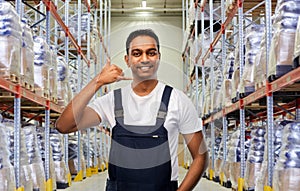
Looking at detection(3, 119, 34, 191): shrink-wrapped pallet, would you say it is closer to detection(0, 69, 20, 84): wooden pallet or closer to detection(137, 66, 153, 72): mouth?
detection(0, 69, 20, 84): wooden pallet

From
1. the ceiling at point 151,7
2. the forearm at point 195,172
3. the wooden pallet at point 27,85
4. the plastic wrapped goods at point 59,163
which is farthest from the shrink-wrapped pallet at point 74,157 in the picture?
the ceiling at point 151,7

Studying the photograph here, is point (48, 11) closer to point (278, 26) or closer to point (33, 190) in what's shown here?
point (33, 190)

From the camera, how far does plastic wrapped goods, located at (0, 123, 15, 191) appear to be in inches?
192

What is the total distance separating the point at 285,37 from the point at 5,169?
2.88 metres

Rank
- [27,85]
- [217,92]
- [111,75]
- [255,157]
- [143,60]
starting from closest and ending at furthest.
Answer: [111,75]
[143,60]
[27,85]
[255,157]
[217,92]

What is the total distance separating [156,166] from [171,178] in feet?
0.35

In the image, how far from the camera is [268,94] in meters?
5.36

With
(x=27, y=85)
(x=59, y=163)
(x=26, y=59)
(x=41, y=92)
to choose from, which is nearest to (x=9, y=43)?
(x=26, y=59)

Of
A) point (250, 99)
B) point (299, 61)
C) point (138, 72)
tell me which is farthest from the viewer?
point (250, 99)

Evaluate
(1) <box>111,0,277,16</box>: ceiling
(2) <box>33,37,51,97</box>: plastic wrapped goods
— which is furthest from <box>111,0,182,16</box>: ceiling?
(2) <box>33,37,51,97</box>: plastic wrapped goods

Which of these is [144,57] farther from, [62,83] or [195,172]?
[62,83]

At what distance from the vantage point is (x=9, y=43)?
530cm

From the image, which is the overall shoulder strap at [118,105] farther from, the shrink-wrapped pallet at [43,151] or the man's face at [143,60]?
the shrink-wrapped pallet at [43,151]

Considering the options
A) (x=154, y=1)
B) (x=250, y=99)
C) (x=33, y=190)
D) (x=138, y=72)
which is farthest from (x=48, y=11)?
(x=154, y=1)
